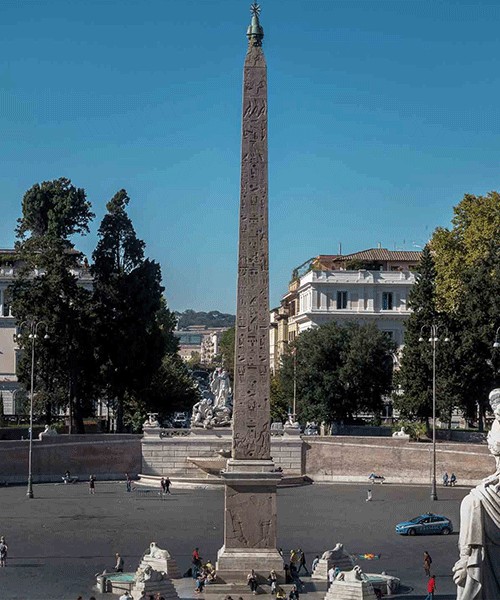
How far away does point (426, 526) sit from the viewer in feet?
99.9

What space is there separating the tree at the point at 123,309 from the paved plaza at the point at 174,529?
7.69 meters

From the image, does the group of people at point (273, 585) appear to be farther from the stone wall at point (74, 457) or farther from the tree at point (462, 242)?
the tree at point (462, 242)

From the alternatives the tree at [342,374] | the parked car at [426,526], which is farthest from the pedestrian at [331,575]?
the tree at [342,374]

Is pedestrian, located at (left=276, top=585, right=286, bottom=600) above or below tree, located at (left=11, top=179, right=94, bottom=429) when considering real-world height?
below

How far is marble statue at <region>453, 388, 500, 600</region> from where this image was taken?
700 cm

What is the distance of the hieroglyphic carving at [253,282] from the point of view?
20.8m

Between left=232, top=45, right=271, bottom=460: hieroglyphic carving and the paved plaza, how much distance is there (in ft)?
10.8

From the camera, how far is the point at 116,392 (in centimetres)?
5144

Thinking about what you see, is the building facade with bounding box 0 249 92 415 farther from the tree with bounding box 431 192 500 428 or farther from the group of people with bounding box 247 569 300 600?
the group of people with bounding box 247 569 300 600

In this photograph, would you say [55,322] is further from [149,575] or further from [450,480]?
[149,575]

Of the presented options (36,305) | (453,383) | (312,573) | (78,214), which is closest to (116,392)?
(36,305)

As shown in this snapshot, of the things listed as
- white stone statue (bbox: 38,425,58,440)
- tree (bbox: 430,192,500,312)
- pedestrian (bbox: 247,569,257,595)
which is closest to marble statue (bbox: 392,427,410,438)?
tree (bbox: 430,192,500,312)

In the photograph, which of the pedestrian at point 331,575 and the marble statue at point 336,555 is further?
the marble statue at point 336,555

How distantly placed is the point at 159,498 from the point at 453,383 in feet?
46.0
